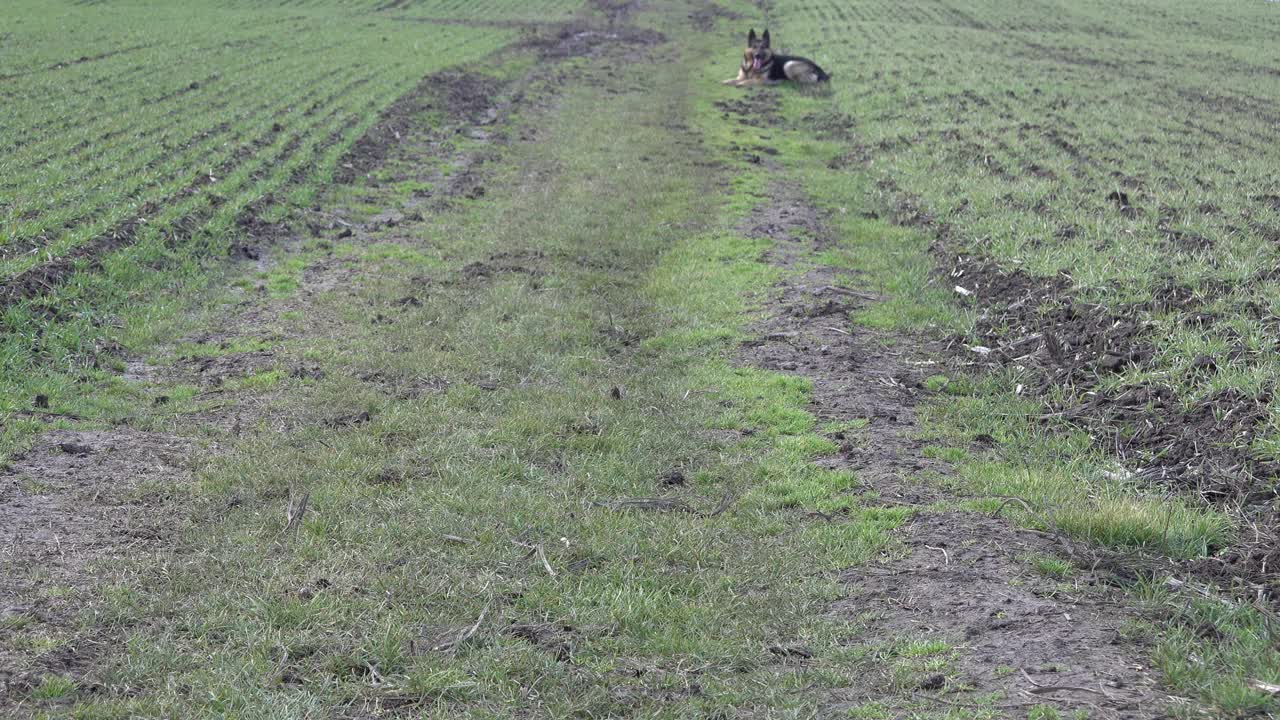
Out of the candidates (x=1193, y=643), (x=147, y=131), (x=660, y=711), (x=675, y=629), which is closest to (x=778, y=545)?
(x=675, y=629)

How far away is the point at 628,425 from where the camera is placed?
830 cm

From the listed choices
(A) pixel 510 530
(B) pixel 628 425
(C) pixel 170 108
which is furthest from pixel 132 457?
(C) pixel 170 108

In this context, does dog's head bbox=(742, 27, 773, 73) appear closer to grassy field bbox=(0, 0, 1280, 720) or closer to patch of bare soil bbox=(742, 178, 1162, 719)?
grassy field bbox=(0, 0, 1280, 720)

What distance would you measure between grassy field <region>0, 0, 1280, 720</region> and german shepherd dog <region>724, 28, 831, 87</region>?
9.04m

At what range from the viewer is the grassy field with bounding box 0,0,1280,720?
517 cm

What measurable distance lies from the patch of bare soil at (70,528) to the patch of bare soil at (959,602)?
12.0 ft

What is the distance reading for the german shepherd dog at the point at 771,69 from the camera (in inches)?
1100

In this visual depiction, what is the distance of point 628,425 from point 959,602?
10.6 ft

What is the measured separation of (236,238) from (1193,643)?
447 inches

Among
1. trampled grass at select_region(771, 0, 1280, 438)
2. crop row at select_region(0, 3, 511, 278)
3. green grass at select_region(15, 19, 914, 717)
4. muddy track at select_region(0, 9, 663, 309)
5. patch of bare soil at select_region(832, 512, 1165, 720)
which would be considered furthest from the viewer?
crop row at select_region(0, 3, 511, 278)

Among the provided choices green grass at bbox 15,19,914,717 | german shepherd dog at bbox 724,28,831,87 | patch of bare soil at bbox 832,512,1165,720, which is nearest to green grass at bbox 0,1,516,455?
green grass at bbox 15,19,914,717

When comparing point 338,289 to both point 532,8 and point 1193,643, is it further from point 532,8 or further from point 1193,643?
point 532,8

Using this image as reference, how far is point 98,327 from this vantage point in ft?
32.7

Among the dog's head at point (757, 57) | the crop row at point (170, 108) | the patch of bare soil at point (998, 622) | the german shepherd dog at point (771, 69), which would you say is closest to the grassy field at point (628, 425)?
the patch of bare soil at point (998, 622)
